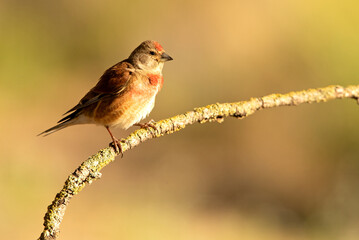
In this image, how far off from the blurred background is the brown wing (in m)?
3.79

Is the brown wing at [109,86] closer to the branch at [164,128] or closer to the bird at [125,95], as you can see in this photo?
the bird at [125,95]

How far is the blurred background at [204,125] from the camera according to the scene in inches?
308

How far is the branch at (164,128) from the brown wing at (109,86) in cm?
109

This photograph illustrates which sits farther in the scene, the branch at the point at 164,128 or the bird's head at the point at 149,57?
the bird's head at the point at 149,57

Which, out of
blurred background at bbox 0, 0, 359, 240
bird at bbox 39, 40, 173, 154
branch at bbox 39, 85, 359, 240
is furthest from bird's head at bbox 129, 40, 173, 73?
blurred background at bbox 0, 0, 359, 240

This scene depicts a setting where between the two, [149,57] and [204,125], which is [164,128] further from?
[204,125]

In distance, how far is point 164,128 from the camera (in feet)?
9.13

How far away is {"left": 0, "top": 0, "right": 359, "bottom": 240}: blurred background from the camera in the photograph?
25.7ft

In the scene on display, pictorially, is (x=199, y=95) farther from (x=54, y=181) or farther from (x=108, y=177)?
(x=54, y=181)

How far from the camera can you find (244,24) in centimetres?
954

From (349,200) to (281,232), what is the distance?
1.36 metres

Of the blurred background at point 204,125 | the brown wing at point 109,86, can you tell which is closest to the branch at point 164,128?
the brown wing at point 109,86

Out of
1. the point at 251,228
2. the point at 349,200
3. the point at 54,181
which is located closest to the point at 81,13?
the point at 54,181

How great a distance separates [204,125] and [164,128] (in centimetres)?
650
